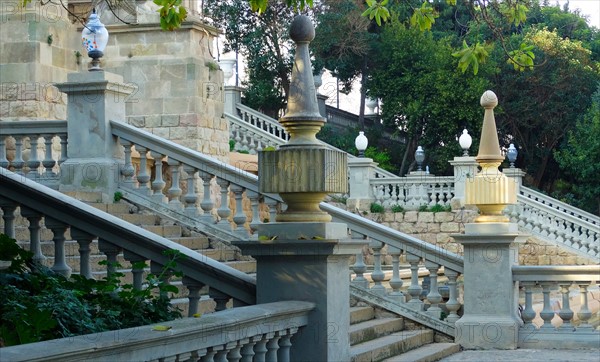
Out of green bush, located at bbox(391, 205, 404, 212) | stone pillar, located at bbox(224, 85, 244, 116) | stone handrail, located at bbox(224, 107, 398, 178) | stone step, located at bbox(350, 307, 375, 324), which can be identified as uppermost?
stone pillar, located at bbox(224, 85, 244, 116)

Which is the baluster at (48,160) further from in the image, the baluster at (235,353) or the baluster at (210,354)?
the baluster at (210,354)

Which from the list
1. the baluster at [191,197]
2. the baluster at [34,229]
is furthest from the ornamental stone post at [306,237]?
the baluster at [191,197]

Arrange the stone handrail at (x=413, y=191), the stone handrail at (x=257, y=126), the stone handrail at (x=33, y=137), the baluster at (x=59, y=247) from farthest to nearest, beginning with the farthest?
the stone handrail at (x=257, y=126)
the stone handrail at (x=413, y=191)
the stone handrail at (x=33, y=137)
the baluster at (x=59, y=247)

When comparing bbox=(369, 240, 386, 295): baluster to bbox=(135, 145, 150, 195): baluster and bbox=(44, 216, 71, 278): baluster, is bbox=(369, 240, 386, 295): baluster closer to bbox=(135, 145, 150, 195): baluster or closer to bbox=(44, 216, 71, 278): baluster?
bbox=(135, 145, 150, 195): baluster

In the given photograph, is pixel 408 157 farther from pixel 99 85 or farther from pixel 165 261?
pixel 165 261

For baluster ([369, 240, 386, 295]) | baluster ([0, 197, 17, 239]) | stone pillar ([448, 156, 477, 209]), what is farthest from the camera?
stone pillar ([448, 156, 477, 209])

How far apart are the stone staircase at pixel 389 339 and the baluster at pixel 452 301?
9.2 inches

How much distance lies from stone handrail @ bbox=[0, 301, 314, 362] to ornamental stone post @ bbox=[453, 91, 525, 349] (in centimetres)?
460

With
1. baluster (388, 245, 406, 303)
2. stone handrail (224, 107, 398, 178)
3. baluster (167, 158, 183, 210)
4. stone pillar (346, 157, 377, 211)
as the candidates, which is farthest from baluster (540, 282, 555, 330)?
stone handrail (224, 107, 398, 178)

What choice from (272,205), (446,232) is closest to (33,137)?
(272,205)

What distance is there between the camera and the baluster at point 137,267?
306 inches

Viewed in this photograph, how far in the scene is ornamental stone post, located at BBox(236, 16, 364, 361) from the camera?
773cm

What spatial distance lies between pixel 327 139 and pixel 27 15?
22.6m

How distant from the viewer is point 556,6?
44.1 meters
